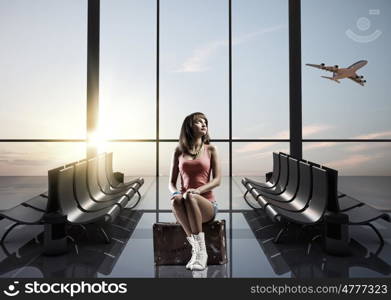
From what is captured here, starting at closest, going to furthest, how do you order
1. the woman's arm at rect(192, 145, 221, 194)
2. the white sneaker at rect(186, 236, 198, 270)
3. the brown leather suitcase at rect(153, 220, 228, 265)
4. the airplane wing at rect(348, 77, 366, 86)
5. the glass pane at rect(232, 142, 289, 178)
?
the white sneaker at rect(186, 236, 198, 270), the brown leather suitcase at rect(153, 220, 228, 265), the woman's arm at rect(192, 145, 221, 194), the glass pane at rect(232, 142, 289, 178), the airplane wing at rect(348, 77, 366, 86)

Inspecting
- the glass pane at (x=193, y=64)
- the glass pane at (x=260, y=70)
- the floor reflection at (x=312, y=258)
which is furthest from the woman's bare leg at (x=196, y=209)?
the glass pane at (x=260, y=70)

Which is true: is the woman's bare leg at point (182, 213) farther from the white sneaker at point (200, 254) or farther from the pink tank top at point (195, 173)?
the pink tank top at point (195, 173)

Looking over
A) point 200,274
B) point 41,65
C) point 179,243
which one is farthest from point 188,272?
point 41,65

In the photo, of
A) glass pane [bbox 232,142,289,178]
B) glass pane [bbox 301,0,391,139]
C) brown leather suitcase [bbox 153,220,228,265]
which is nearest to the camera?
brown leather suitcase [bbox 153,220,228,265]

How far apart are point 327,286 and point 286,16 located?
Result: 6343 mm

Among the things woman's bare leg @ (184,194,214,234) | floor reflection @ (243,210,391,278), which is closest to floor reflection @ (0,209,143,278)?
woman's bare leg @ (184,194,214,234)

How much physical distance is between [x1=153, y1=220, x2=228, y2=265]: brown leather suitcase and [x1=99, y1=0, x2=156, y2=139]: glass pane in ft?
15.2

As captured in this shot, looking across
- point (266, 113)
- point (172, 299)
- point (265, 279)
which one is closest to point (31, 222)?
point (172, 299)

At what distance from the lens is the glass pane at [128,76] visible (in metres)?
6.95

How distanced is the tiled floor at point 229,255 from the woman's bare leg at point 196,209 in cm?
35

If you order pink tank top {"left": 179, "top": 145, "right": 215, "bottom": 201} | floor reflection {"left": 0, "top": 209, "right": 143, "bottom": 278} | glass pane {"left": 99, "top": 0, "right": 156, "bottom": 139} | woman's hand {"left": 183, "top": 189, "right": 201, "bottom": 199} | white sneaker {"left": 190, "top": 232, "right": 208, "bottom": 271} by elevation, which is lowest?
floor reflection {"left": 0, "top": 209, "right": 143, "bottom": 278}

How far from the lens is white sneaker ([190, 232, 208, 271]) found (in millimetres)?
2402

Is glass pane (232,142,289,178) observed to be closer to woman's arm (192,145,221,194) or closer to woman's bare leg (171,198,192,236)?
woman's arm (192,145,221,194)

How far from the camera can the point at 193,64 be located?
32.8 feet
